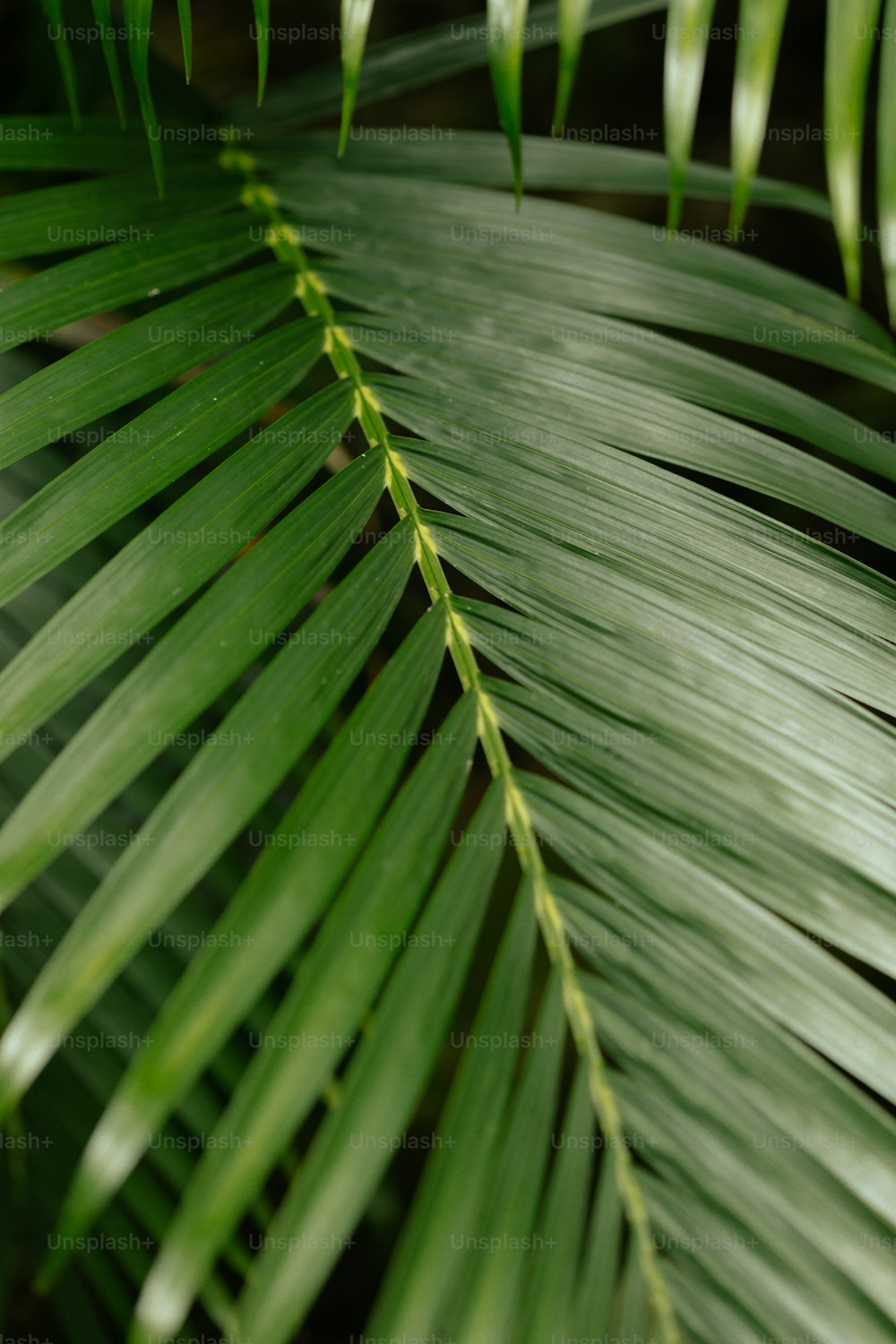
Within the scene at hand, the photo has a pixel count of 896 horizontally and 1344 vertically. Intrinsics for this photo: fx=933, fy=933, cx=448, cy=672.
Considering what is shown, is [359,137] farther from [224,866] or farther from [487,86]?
[487,86]

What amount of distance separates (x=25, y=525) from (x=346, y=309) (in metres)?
0.40

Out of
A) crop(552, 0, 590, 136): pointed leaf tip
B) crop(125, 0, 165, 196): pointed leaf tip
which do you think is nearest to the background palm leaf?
crop(552, 0, 590, 136): pointed leaf tip

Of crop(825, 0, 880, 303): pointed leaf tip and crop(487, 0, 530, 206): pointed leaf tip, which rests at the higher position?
crop(487, 0, 530, 206): pointed leaf tip

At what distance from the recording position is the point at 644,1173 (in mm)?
458

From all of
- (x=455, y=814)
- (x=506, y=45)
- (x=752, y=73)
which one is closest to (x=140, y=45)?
(x=506, y=45)

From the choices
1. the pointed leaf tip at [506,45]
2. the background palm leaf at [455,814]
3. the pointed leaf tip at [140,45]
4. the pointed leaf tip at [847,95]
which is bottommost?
the background palm leaf at [455,814]

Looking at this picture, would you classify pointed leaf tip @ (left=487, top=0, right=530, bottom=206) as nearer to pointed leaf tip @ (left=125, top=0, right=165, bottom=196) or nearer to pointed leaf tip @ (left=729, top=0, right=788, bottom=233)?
pointed leaf tip @ (left=729, top=0, right=788, bottom=233)

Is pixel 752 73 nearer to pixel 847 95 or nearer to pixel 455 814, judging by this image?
pixel 847 95

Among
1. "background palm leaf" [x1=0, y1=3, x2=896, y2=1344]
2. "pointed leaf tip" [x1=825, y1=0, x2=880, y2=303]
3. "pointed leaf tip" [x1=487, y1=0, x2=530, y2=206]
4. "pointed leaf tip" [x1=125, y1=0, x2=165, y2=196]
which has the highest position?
"pointed leaf tip" [x1=125, y1=0, x2=165, y2=196]

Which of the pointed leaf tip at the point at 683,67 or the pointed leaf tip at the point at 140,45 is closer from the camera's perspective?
the pointed leaf tip at the point at 683,67

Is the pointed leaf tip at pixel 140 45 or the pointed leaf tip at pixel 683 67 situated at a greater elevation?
the pointed leaf tip at pixel 140 45

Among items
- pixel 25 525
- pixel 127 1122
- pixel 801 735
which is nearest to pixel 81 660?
pixel 25 525

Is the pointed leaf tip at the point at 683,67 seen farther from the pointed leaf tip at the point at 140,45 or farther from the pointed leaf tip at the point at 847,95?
the pointed leaf tip at the point at 140,45

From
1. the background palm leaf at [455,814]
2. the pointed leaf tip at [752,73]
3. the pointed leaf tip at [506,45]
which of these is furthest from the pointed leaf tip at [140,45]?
the pointed leaf tip at [752,73]
